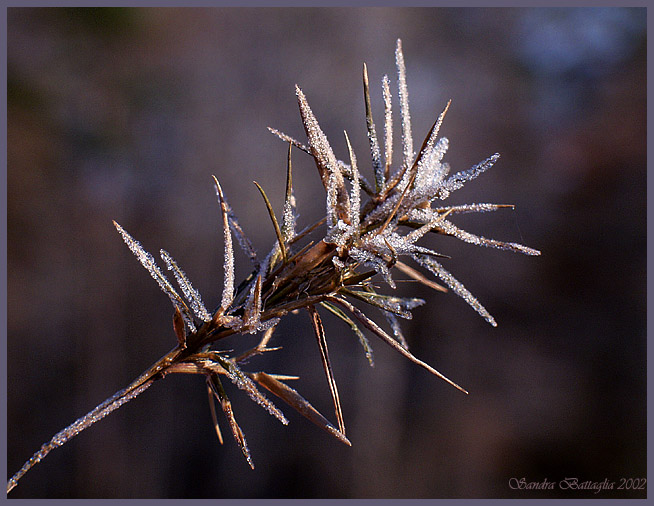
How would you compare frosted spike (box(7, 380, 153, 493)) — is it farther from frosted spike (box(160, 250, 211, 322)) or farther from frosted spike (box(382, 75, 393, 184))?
frosted spike (box(382, 75, 393, 184))

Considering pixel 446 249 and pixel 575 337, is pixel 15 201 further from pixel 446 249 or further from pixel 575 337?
pixel 575 337

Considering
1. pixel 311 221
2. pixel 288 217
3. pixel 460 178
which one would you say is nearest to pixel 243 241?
pixel 288 217

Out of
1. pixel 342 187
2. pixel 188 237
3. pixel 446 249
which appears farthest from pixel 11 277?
pixel 342 187

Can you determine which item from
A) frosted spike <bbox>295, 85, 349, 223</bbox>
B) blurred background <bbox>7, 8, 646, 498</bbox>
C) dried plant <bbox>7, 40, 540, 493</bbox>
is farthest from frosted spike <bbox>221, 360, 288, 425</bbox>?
blurred background <bbox>7, 8, 646, 498</bbox>

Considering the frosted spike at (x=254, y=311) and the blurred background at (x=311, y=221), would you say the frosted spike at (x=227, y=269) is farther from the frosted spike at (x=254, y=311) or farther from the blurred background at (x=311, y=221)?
the blurred background at (x=311, y=221)

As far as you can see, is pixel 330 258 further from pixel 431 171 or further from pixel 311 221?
pixel 311 221

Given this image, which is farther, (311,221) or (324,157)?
(311,221)

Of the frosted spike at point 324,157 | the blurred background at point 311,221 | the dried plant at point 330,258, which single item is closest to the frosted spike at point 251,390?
the dried plant at point 330,258
